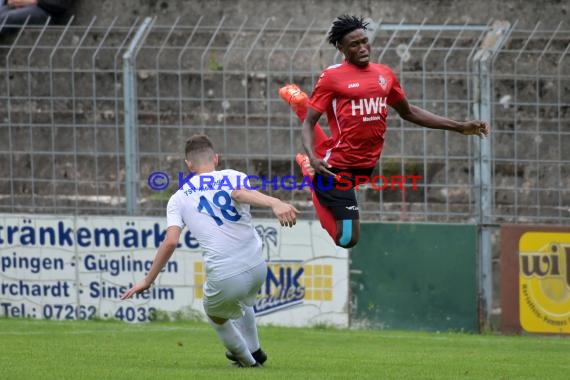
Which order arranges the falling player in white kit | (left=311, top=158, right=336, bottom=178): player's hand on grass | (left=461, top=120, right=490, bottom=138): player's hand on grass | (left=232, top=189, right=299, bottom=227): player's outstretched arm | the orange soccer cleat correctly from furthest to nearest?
the orange soccer cleat
(left=461, top=120, right=490, bottom=138): player's hand on grass
(left=311, top=158, right=336, bottom=178): player's hand on grass
the falling player in white kit
(left=232, top=189, right=299, bottom=227): player's outstretched arm

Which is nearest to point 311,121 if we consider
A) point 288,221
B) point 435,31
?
point 288,221

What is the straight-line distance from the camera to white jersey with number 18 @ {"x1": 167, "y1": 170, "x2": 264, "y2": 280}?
346 inches

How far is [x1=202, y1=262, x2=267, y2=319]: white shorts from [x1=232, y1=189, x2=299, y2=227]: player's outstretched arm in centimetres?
57

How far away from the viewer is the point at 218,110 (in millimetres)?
14312

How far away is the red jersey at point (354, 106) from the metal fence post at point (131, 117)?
482 centimetres

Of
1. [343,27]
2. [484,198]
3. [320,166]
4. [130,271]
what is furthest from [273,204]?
[130,271]

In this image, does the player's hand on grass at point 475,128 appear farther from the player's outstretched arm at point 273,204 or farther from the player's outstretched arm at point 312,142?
the player's outstretched arm at point 273,204

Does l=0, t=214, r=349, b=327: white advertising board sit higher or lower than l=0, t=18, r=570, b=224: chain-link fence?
lower

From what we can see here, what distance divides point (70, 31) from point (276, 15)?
2587 millimetres

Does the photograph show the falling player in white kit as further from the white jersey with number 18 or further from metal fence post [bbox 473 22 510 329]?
metal fence post [bbox 473 22 510 329]

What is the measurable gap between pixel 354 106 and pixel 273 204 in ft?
6.43

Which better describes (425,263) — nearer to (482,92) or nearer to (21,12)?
(482,92)

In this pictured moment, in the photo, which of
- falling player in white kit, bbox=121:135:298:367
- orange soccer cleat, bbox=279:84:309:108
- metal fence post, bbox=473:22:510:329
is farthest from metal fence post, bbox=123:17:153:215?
falling player in white kit, bbox=121:135:298:367

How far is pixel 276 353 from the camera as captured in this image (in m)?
10.8
